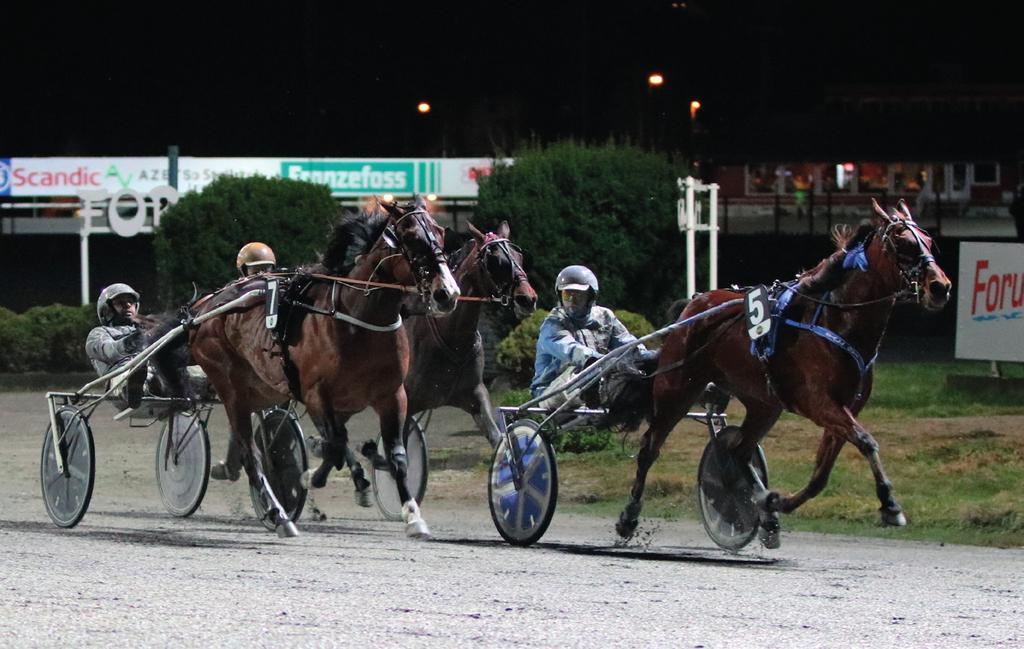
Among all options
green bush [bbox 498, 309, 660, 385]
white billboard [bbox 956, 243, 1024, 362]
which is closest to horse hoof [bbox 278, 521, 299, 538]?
green bush [bbox 498, 309, 660, 385]

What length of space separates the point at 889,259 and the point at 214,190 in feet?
48.2

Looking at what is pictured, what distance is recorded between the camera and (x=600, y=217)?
18.8m

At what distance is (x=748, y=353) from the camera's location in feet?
28.6

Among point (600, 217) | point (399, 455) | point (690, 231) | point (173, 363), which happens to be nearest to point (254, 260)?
point (173, 363)

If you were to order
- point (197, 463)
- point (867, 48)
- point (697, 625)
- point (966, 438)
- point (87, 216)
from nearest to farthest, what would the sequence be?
point (697, 625), point (197, 463), point (966, 438), point (87, 216), point (867, 48)

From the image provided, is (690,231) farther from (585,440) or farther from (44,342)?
(44,342)

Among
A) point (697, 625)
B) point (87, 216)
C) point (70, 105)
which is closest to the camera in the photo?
point (697, 625)

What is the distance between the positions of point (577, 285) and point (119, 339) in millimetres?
3326

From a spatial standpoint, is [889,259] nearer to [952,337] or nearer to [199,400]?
[199,400]

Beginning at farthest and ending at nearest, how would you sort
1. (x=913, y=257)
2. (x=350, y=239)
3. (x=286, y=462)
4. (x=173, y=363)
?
(x=173, y=363), (x=286, y=462), (x=350, y=239), (x=913, y=257)

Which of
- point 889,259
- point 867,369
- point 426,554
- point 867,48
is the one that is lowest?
point 426,554

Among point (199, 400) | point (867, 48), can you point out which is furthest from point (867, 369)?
point (867, 48)

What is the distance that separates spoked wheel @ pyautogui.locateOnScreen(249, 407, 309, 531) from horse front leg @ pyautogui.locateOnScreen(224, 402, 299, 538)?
7 cm

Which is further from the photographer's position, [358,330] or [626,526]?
[358,330]
